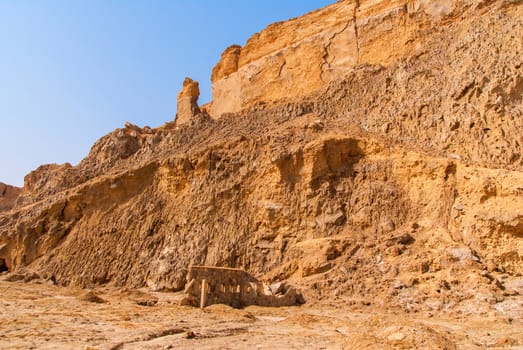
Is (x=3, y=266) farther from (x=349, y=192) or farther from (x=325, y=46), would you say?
(x=325, y=46)

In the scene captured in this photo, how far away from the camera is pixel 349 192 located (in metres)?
21.7

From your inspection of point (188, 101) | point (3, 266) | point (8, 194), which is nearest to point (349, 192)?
point (188, 101)

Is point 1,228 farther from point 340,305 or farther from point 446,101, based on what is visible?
point 446,101

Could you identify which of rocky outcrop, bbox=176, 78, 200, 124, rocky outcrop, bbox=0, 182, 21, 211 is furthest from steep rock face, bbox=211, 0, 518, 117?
rocky outcrop, bbox=0, 182, 21, 211

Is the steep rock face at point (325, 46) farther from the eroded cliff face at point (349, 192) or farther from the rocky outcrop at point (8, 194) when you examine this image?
the rocky outcrop at point (8, 194)

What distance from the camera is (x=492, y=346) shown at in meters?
9.87

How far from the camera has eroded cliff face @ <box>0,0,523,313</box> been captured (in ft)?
55.6

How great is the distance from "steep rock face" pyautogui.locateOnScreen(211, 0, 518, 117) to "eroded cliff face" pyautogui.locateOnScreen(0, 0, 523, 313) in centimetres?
27

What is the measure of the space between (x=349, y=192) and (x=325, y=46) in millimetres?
14527

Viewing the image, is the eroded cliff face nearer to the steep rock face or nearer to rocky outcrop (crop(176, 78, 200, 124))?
the steep rock face

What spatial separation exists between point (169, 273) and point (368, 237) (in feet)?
29.4

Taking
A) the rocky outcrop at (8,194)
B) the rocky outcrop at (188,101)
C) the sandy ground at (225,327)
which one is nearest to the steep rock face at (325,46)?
the rocky outcrop at (188,101)

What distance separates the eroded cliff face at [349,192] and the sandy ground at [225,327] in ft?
6.40

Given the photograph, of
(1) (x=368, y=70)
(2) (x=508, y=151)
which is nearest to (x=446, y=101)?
(2) (x=508, y=151)
